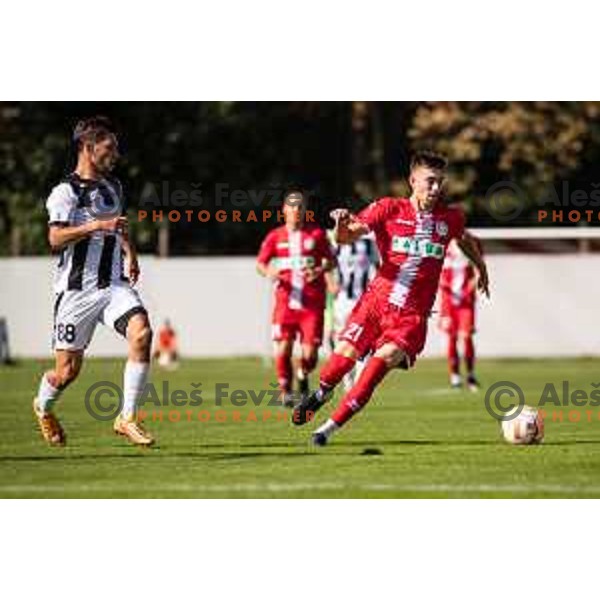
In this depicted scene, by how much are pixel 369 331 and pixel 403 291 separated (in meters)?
0.37

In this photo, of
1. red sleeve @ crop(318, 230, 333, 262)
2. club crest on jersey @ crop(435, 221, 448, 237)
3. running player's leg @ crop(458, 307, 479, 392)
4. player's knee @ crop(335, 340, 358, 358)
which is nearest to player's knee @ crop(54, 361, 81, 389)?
player's knee @ crop(335, 340, 358, 358)

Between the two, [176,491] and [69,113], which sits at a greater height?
[69,113]

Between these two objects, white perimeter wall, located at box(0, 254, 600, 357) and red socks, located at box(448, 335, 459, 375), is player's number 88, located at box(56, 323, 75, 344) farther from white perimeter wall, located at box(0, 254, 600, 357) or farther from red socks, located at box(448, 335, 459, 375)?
white perimeter wall, located at box(0, 254, 600, 357)

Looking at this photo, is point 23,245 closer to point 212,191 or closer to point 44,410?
point 212,191

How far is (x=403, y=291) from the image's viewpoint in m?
11.0

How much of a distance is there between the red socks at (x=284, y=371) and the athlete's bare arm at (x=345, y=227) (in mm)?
4658

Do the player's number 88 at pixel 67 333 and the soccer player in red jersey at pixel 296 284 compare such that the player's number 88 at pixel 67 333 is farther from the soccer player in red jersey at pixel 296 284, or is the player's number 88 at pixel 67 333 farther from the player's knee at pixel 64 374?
the soccer player in red jersey at pixel 296 284

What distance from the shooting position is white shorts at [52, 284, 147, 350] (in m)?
11.0

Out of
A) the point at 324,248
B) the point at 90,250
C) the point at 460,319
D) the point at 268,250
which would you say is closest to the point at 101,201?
the point at 90,250

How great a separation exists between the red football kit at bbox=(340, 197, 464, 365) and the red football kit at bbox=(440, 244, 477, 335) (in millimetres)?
6961
